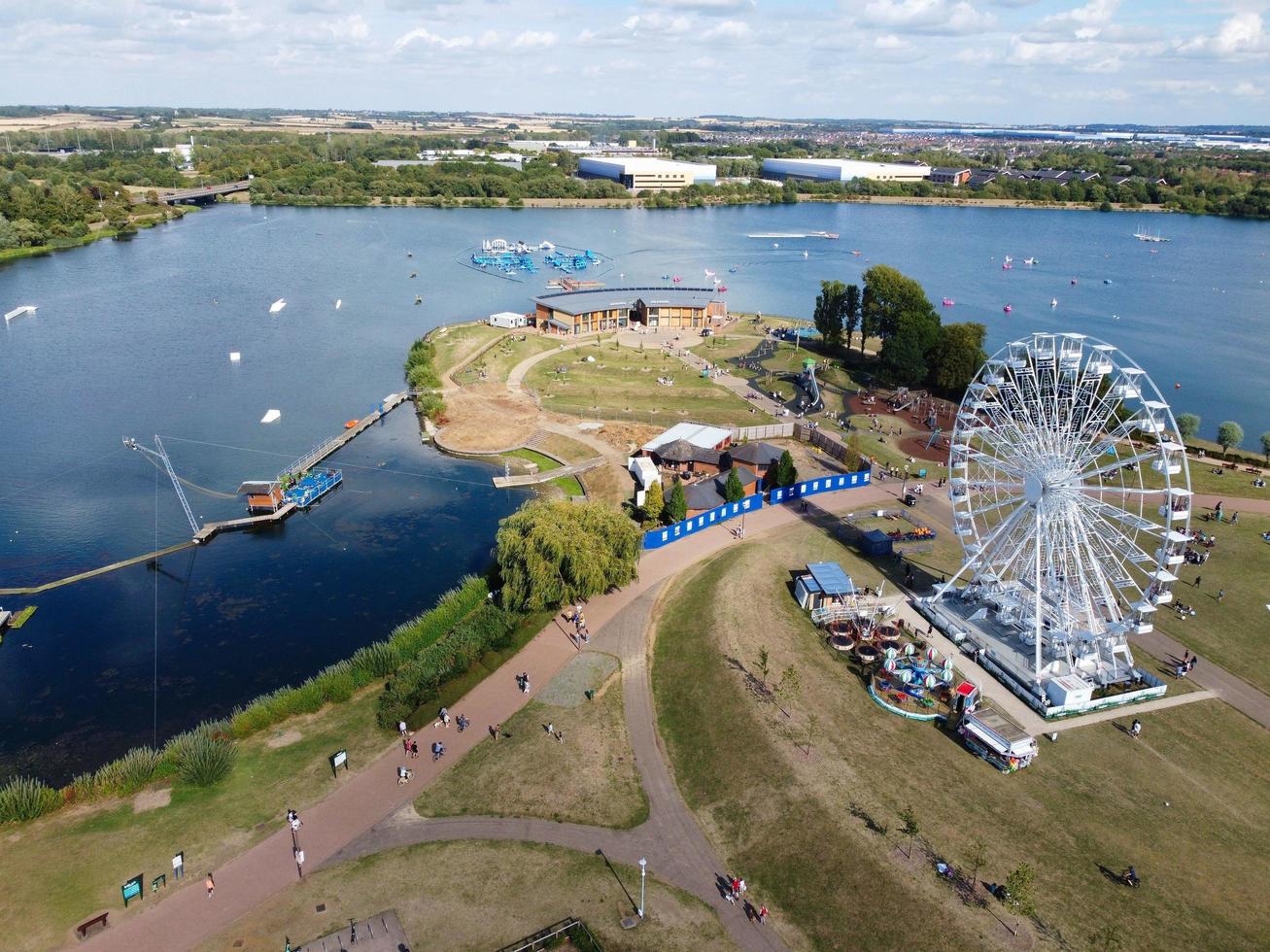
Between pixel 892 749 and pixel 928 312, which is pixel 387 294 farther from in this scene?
pixel 892 749

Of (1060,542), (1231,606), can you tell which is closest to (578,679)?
(1060,542)

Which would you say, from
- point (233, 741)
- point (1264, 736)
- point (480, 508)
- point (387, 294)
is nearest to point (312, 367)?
point (387, 294)

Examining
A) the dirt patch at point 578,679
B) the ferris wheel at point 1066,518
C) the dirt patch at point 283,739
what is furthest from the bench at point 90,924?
the ferris wheel at point 1066,518

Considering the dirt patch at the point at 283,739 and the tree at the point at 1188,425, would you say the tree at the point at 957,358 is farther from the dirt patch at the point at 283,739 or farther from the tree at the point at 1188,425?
the dirt patch at the point at 283,739

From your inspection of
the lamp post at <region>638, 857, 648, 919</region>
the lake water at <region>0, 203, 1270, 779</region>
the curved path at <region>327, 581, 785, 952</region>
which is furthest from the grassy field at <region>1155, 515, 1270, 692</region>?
the lake water at <region>0, 203, 1270, 779</region>

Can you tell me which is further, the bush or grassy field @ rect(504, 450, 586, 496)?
grassy field @ rect(504, 450, 586, 496)

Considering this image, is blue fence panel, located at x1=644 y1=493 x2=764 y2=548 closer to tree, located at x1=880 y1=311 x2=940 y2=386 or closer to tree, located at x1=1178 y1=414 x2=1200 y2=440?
tree, located at x1=880 y1=311 x2=940 y2=386

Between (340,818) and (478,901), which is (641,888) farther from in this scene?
(340,818)
